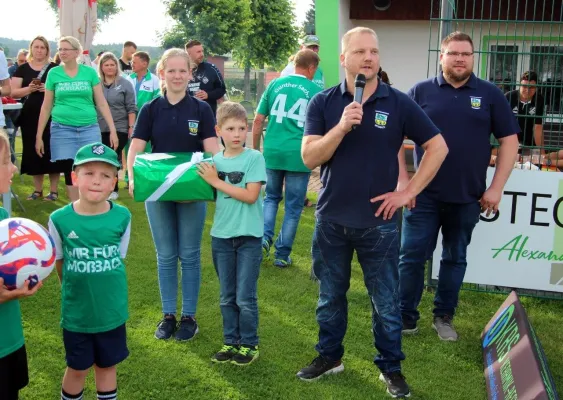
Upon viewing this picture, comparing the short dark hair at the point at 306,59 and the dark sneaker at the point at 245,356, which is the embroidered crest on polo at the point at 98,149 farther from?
the short dark hair at the point at 306,59

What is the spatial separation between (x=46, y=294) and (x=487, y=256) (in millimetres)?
3792

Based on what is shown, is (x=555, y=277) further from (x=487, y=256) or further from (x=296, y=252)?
(x=296, y=252)

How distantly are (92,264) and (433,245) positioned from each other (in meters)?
2.65

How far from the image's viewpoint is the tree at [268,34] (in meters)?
30.8

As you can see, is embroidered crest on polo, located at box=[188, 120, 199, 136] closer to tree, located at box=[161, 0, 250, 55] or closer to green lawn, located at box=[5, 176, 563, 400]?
green lawn, located at box=[5, 176, 563, 400]

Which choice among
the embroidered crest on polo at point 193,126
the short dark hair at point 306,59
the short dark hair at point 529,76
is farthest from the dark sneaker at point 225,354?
the short dark hair at point 529,76

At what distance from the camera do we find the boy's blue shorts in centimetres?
308

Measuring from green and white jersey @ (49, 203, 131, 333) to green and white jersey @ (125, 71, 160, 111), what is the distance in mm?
6523

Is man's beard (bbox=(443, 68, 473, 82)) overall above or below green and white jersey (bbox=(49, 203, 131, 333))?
above

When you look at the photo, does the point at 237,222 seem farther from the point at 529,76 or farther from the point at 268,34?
the point at 268,34

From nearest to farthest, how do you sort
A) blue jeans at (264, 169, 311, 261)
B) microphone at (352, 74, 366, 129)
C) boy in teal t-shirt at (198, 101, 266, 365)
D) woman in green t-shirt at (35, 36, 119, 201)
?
1. microphone at (352, 74, 366, 129)
2. boy in teal t-shirt at (198, 101, 266, 365)
3. blue jeans at (264, 169, 311, 261)
4. woman in green t-shirt at (35, 36, 119, 201)

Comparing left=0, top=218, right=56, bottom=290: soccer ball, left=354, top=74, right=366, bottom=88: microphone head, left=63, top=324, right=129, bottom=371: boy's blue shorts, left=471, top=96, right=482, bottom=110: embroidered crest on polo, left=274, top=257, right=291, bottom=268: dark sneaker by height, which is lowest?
left=274, top=257, right=291, bottom=268: dark sneaker

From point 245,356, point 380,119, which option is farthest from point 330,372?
point 380,119

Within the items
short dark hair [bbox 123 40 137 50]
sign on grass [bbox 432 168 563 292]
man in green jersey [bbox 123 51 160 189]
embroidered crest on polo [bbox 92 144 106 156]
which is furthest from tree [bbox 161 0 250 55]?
embroidered crest on polo [bbox 92 144 106 156]
